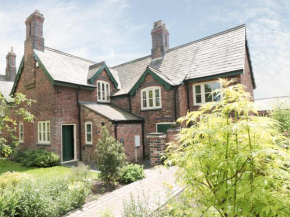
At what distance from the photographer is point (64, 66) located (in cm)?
1514

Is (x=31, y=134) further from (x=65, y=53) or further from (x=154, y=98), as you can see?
(x=154, y=98)

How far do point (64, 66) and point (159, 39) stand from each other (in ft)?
31.0

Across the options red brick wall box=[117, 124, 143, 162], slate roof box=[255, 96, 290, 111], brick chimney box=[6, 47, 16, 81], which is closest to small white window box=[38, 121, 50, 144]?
red brick wall box=[117, 124, 143, 162]

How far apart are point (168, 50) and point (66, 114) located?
38.6 ft

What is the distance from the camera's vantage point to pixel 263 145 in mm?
2143

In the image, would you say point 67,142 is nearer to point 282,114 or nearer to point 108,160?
point 108,160

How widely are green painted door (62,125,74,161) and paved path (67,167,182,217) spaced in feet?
24.7

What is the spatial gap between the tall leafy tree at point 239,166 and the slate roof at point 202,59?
10.7 metres

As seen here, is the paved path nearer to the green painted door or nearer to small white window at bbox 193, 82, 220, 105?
small white window at bbox 193, 82, 220, 105

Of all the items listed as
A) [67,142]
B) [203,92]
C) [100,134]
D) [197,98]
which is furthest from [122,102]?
[203,92]

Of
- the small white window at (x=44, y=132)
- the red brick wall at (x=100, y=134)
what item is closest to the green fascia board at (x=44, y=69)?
the red brick wall at (x=100, y=134)

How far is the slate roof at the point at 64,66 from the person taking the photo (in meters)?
13.6

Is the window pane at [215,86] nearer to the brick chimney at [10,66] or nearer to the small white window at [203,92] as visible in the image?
the small white window at [203,92]

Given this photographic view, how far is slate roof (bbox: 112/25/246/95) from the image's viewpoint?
12.8 m
